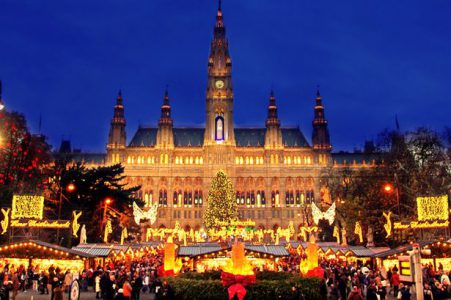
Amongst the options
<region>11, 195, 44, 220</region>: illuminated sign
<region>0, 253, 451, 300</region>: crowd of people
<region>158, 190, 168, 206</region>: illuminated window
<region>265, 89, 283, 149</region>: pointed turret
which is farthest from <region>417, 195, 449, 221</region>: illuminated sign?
<region>158, 190, 168, 206</region>: illuminated window

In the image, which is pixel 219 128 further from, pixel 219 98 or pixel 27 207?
pixel 27 207

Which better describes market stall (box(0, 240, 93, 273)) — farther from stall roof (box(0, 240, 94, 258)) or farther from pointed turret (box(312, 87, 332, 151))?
pointed turret (box(312, 87, 332, 151))

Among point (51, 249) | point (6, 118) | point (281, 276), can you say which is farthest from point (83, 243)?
point (281, 276)

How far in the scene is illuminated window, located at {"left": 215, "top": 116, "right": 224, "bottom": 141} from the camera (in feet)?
306

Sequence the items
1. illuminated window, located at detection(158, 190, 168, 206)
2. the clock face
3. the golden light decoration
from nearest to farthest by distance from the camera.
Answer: the golden light decoration, illuminated window, located at detection(158, 190, 168, 206), the clock face

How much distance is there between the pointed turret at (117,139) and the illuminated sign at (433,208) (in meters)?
68.4

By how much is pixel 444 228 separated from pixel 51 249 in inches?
1072

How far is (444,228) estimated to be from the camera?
109 feet

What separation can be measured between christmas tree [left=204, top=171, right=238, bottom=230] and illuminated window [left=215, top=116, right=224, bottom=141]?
22.5 meters

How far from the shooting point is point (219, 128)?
9369cm

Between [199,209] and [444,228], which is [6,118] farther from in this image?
[199,209]

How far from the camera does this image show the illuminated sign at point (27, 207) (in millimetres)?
33281

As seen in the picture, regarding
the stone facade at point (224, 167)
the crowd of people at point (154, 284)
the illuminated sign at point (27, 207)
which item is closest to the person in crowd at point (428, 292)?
the crowd of people at point (154, 284)

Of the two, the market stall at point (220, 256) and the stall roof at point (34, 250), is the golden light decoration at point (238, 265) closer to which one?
the market stall at point (220, 256)
